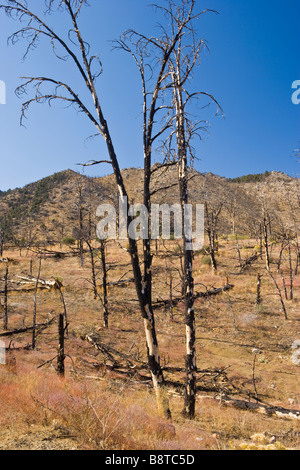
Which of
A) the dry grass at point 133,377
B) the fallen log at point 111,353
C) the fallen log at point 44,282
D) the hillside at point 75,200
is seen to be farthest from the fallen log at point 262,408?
the hillside at point 75,200

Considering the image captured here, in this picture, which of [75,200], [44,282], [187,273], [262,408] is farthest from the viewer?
[75,200]

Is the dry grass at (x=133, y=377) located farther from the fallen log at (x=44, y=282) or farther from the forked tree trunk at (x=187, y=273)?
the fallen log at (x=44, y=282)

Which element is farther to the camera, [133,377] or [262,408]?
[133,377]

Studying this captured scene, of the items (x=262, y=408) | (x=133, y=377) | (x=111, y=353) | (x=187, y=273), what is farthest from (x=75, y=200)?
(x=187, y=273)

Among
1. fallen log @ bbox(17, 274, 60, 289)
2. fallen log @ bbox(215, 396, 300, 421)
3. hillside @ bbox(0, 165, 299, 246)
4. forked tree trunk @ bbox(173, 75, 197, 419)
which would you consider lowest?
fallen log @ bbox(215, 396, 300, 421)

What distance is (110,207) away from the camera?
115 feet

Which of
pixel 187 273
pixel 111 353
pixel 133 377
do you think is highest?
pixel 187 273

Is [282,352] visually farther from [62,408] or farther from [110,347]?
[62,408]

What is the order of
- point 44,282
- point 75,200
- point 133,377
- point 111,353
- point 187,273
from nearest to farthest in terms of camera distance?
point 187,273 < point 133,377 < point 111,353 < point 44,282 < point 75,200

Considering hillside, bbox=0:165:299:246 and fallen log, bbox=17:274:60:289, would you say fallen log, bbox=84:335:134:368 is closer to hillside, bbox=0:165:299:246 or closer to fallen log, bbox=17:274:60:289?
fallen log, bbox=17:274:60:289

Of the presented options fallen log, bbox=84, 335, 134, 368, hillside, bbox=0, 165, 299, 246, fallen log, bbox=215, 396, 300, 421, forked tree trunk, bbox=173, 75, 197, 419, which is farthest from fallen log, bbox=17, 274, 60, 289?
hillside, bbox=0, 165, 299, 246

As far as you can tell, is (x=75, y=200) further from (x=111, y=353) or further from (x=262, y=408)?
(x=262, y=408)

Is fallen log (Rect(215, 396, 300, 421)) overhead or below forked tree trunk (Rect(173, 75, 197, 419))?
below

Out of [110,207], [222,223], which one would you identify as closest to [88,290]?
[110,207]
